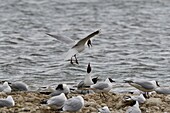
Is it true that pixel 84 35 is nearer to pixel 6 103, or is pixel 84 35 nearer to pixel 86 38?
pixel 86 38

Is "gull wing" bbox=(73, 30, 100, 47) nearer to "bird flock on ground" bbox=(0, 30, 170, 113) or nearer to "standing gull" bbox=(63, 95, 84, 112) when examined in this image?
"bird flock on ground" bbox=(0, 30, 170, 113)

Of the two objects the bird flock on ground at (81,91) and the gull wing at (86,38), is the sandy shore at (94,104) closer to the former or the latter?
the bird flock on ground at (81,91)

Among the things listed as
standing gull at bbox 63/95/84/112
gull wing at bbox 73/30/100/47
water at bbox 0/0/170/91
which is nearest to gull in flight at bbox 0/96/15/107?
standing gull at bbox 63/95/84/112

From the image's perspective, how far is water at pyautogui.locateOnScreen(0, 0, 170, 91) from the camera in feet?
42.9

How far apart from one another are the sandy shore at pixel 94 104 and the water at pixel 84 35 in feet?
7.82

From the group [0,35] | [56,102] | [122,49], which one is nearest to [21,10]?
[0,35]

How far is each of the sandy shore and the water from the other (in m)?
2.38

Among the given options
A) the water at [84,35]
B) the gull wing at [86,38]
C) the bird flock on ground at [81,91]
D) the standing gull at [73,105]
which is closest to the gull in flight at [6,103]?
the bird flock on ground at [81,91]

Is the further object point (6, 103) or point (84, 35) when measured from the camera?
point (84, 35)

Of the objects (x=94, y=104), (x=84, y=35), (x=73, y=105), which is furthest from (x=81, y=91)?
(x=84, y=35)

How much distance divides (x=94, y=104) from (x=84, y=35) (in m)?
11.0

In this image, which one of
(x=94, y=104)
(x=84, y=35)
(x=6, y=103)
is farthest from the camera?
(x=84, y=35)

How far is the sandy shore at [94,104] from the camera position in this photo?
7963mm

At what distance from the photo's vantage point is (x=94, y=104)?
8.34 meters
